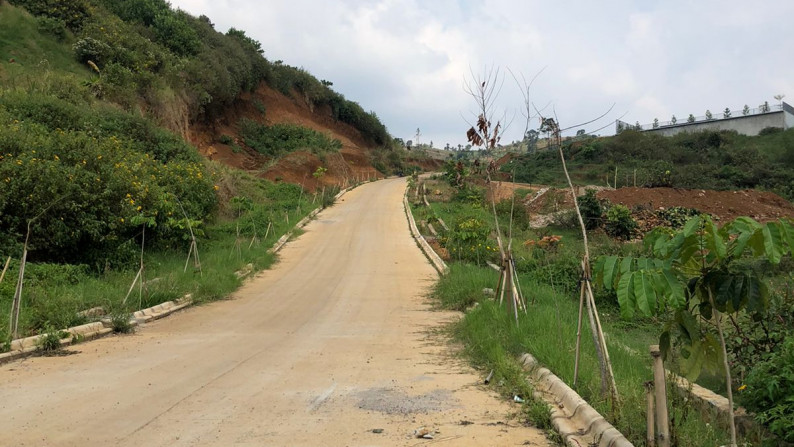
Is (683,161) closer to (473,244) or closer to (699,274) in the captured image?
(473,244)

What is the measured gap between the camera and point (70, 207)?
1308 centimetres

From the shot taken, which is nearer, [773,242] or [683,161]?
[773,242]

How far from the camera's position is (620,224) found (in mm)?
25766

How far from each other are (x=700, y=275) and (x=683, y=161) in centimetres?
5597

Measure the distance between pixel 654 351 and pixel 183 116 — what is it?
34.5 meters

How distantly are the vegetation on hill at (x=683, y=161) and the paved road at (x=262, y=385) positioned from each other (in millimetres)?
32601

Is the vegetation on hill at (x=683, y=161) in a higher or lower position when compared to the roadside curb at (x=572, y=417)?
higher

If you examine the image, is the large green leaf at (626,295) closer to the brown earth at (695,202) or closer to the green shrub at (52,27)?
the brown earth at (695,202)

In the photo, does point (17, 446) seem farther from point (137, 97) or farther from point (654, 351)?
point (137, 97)

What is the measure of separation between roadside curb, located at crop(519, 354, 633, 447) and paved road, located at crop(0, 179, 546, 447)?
1.06 feet

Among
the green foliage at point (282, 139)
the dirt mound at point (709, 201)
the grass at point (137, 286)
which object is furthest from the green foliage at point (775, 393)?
the green foliage at point (282, 139)

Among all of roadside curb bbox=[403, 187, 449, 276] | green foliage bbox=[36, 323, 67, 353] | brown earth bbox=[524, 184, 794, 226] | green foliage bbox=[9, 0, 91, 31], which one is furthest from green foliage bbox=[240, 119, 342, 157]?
green foliage bbox=[36, 323, 67, 353]

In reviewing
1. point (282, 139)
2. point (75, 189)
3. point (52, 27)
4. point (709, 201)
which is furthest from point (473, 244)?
point (282, 139)

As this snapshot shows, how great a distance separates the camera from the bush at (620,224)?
2559 centimetres
